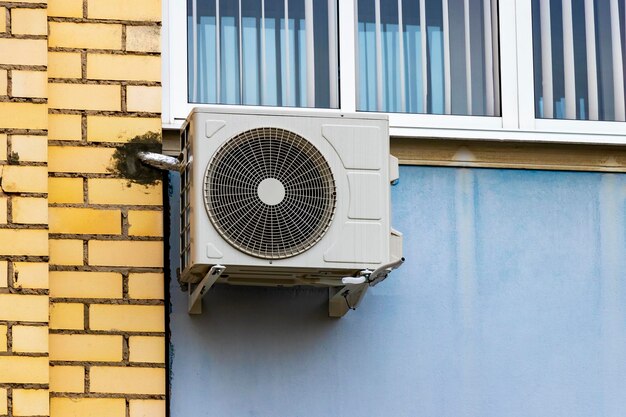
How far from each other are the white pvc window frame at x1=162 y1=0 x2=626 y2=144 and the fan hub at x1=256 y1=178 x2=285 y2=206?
2.28 ft

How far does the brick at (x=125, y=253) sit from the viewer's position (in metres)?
5.68

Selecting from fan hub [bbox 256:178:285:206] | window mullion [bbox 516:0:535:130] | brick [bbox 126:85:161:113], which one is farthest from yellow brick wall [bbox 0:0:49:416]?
window mullion [bbox 516:0:535:130]

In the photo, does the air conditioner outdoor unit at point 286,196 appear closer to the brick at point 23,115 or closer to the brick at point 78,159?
the brick at point 78,159

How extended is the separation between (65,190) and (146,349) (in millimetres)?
688

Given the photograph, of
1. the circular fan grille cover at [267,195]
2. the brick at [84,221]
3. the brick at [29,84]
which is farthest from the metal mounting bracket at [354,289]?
the brick at [29,84]

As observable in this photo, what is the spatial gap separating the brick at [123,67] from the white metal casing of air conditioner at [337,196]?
0.33 m

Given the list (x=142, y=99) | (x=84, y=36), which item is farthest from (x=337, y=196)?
(x=84, y=36)

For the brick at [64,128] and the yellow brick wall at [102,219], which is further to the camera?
the brick at [64,128]

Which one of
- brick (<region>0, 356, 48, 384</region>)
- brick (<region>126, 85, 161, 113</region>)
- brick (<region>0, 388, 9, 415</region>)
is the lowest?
brick (<region>0, 388, 9, 415</region>)

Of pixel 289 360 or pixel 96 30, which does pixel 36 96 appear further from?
pixel 289 360

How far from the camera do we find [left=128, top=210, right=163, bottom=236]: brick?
225 inches

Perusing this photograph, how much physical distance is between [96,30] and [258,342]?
138 cm

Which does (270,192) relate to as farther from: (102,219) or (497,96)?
(497,96)

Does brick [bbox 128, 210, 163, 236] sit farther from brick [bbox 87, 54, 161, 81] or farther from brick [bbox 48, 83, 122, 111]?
brick [bbox 87, 54, 161, 81]
